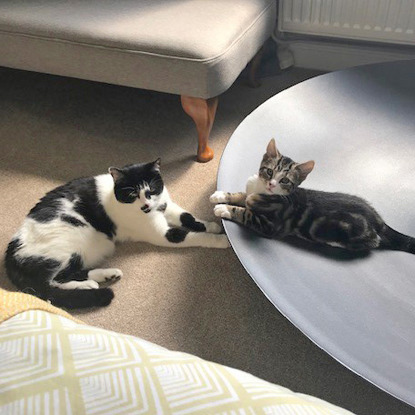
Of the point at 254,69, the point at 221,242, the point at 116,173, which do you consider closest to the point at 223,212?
the point at 221,242

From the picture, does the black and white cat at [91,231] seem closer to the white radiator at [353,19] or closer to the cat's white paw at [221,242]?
the cat's white paw at [221,242]

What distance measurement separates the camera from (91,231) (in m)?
1.56

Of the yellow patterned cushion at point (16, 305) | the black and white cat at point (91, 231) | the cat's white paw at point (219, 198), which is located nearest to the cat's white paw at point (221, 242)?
the black and white cat at point (91, 231)

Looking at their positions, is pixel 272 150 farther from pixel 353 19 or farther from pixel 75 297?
pixel 353 19

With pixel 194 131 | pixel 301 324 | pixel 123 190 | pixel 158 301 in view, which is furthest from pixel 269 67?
pixel 301 324

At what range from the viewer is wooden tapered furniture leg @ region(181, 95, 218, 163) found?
1.88 m

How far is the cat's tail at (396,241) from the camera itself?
4.61 ft

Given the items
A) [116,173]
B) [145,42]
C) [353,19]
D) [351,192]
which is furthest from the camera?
[353,19]

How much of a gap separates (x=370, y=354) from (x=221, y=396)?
61 cm

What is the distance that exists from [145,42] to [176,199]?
567 mm

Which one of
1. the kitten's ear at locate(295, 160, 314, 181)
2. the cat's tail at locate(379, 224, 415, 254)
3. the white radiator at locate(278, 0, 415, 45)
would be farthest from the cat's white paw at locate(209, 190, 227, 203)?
the white radiator at locate(278, 0, 415, 45)

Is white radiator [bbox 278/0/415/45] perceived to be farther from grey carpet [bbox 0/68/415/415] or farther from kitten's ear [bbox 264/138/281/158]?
kitten's ear [bbox 264/138/281/158]

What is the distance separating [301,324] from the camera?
1.16 metres

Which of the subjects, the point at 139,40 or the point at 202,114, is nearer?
the point at 139,40
